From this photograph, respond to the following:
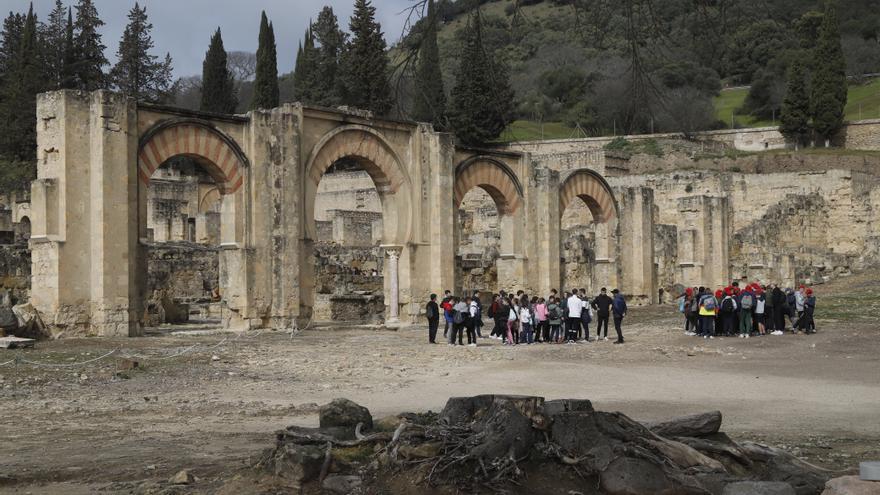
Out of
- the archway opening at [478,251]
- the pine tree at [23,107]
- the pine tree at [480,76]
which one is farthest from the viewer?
the pine tree at [23,107]

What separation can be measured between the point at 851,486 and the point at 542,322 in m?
11.6

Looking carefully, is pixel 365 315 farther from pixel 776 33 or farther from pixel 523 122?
pixel 523 122

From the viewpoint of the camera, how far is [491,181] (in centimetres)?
2359

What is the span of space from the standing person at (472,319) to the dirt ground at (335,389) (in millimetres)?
303

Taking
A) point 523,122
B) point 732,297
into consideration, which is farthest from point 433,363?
point 523,122

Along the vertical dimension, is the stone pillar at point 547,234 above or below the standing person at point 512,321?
above

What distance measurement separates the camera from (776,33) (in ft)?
19.8

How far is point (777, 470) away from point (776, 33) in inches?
99.2

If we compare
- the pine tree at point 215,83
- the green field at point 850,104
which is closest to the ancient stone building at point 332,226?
the pine tree at point 215,83

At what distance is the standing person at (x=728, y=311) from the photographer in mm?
17047

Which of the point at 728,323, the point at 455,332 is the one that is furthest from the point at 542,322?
the point at 728,323

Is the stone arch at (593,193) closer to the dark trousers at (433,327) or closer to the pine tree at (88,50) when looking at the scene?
the dark trousers at (433,327)

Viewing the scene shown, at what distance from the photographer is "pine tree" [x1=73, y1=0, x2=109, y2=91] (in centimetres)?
4116

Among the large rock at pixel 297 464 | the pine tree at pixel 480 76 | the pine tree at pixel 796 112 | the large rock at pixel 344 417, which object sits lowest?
the large rock at pixel 297 464
